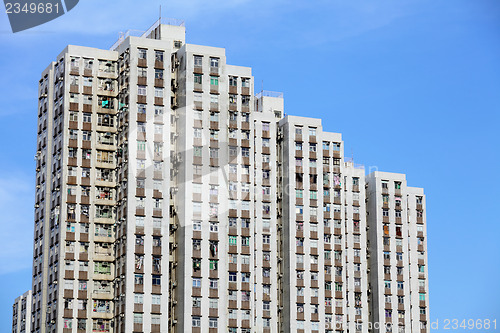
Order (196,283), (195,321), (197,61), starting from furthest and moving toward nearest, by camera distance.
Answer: (197,61) → (196,283) → (195,321)

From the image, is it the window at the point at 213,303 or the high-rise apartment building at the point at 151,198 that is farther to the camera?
the window at the point at 213,303

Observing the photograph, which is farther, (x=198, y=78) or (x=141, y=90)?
(x=198, y=78)

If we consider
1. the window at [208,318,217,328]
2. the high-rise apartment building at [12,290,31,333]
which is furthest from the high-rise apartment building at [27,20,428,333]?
the high-rise apartment building at [12,290,31,333]

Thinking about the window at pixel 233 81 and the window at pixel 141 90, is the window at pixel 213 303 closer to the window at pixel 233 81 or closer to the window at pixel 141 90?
the window at pixel 141 90

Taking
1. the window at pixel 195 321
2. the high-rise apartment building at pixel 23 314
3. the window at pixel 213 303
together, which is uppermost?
the high-rise apartment building at pixel 23 314

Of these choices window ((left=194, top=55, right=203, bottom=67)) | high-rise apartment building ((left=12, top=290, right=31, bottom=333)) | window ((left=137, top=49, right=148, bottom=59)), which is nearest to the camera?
window ((left=137, top=49, right=148, bottom=59))

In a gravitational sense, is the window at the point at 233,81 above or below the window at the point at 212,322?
above

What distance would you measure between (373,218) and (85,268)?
55.5m

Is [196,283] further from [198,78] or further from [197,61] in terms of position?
[197,61]

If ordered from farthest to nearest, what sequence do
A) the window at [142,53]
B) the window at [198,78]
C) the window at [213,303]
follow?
1. the window at [198,78]
2. the window at [142,53]
3. the window at [213,303]

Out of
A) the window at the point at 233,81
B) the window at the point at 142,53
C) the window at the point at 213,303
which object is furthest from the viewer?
the window at the point at 233,81

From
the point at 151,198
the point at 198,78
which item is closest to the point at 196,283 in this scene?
the point at 151,198

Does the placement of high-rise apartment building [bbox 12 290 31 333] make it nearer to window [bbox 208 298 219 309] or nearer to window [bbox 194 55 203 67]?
window [bbox 208 298 219 309]

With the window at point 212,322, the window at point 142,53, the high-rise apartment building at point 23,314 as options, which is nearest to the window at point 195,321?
the window at point 212,322
